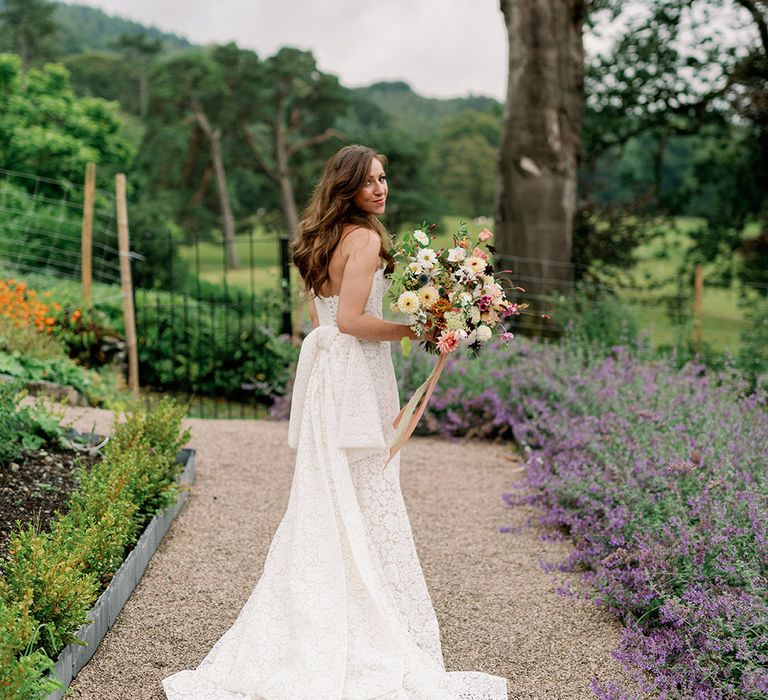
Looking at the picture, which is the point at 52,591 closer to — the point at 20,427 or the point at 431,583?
the point at 431,583

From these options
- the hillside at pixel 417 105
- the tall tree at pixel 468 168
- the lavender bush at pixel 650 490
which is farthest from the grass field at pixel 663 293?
the hillside at pixel 417 105

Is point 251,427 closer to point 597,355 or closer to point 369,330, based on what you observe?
point 597,355

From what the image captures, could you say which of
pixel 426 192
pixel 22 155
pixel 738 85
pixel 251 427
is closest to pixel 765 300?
pixel 738 85

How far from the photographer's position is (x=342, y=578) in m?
3.03

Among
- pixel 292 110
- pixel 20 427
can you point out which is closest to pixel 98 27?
pixel 292 110

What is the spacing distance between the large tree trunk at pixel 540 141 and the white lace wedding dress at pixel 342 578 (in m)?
6.04

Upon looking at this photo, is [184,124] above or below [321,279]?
above

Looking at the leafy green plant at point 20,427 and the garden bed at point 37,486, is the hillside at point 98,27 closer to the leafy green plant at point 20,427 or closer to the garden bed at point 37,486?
the leafy green plant at point 20,427

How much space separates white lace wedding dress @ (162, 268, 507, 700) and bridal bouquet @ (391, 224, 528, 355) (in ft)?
0.58

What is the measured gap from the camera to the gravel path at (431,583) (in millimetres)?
3287

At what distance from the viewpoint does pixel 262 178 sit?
113 feet

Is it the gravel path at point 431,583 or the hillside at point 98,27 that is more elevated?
the hillside at point 98,27

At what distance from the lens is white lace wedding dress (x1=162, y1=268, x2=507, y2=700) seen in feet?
9.72

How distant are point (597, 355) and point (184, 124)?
2465 centimetres
